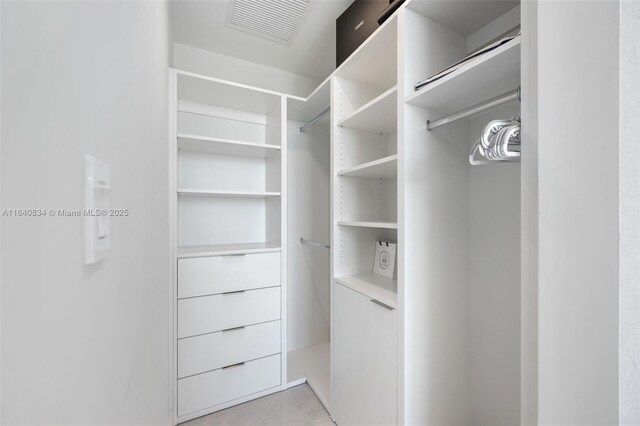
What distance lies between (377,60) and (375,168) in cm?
56

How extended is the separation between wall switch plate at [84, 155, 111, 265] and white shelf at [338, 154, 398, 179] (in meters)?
1.03

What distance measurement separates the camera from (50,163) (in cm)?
20

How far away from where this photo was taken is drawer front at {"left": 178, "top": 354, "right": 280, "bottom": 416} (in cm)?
152

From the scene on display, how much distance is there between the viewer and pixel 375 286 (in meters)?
1.38

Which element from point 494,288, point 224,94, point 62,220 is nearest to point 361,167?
point 494,288

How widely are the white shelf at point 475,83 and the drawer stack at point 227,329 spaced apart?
1.29 metres

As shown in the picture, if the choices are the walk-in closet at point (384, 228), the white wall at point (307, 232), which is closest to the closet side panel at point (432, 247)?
the walk-in closet at point (384, 228)

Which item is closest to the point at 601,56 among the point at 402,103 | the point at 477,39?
the point at 402,103

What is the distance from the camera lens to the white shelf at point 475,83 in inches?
31.3

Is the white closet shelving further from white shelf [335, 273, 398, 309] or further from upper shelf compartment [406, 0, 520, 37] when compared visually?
upper shelf compartment [406, 0, 520, 37]

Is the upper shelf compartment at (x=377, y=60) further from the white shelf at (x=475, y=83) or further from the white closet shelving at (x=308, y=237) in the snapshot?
the white closet shelving at (x=308, y=237)

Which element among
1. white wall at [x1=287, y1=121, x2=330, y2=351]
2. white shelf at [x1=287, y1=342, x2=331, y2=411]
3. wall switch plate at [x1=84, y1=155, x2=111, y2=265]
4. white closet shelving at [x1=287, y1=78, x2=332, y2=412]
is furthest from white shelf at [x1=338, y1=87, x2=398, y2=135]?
white shelf at [x1=287, y1=342, x2=331, y2=411]

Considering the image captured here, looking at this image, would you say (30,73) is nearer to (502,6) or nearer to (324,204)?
(502,6)
